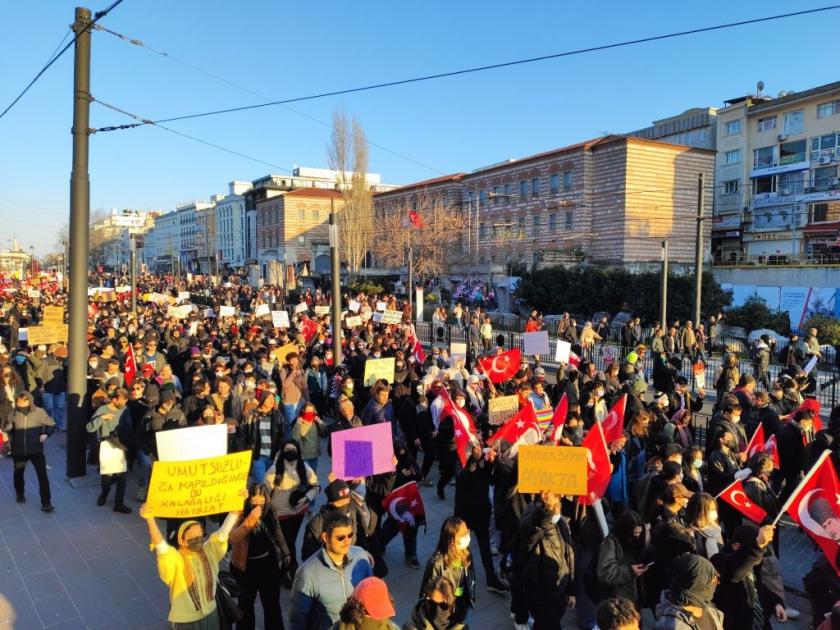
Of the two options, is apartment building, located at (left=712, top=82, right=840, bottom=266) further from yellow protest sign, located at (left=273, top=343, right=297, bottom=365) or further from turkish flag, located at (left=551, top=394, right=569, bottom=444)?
turkish flag, located at (left=551, top=394, right=569, bottom=444)

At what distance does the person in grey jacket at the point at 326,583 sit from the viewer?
3789 millimetres

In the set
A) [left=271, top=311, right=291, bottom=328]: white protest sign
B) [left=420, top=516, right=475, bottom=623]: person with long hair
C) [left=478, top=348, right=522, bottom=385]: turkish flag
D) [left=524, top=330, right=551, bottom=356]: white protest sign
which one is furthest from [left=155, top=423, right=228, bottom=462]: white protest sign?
[left=271, top=311, right=291, bottom=328]: white protest sign

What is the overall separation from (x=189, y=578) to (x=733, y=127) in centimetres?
5866

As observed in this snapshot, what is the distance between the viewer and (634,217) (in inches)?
1662

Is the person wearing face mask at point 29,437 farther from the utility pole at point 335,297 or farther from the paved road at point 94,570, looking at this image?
the utility pole at point 335,297

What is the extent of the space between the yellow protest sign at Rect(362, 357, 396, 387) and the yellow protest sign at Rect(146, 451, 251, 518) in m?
5.74

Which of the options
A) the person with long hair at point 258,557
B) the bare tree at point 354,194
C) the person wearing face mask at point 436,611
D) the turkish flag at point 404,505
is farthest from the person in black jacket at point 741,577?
the bare tree at point 354,194

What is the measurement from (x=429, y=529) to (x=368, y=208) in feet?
134

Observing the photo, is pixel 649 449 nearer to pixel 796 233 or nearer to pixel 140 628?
pixel 140 628

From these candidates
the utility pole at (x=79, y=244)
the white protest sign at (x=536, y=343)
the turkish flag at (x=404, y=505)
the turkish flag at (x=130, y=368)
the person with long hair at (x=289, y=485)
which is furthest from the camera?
the white protest sign at (x=536, y=343)

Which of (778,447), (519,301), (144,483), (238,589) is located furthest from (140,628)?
(519,301)

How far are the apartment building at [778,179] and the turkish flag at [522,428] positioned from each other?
41.9m

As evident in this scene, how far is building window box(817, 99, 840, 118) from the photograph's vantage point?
1754 inches

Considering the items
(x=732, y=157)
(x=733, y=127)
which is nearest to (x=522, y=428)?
(x=732, y=157)
